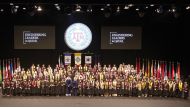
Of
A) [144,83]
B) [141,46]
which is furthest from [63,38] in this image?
[144,83]

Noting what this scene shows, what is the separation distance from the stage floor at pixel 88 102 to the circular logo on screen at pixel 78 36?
4227 mm

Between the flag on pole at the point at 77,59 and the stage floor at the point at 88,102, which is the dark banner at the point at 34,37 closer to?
the flag on pole at the point at 77,59

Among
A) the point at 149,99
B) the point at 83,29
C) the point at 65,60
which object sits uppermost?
the point at 83,29

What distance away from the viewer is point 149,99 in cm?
1395

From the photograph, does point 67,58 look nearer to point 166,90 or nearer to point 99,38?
point 99,38

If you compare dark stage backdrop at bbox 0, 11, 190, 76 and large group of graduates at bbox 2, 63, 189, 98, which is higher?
dark stage backdrop at bbox 0, 11, 190, 76

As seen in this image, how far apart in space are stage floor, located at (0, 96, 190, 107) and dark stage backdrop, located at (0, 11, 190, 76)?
404 cm

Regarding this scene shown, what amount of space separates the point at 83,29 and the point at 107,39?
1242 mm

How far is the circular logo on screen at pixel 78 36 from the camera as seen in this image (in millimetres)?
17891

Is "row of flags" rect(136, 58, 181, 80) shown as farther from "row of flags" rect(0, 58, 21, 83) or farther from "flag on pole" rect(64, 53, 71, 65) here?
"row of flags" rect(0, 58, 21, 83)

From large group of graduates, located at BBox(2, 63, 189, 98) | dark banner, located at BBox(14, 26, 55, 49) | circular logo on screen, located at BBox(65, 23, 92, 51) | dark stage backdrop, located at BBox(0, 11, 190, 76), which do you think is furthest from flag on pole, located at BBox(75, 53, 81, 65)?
large group of graduates, located at BBox(2, 63, 189, 98)

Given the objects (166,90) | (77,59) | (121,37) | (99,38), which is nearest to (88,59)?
(77,59)

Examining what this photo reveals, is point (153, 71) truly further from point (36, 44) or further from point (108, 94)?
point (36, 44)

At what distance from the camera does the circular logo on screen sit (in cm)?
1789
